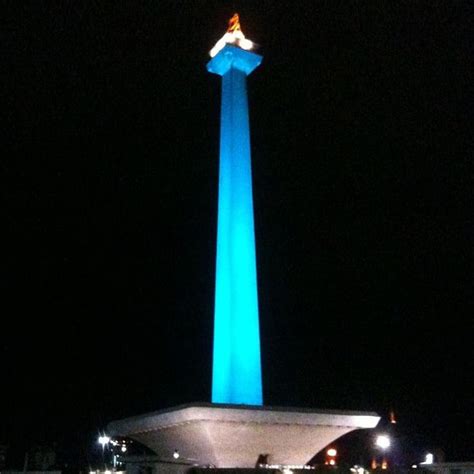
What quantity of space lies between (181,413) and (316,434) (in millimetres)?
5583

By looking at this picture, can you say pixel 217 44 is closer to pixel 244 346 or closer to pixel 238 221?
pixel 238 221

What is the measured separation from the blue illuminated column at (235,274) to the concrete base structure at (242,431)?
8.88 feet

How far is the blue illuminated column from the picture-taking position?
25850mm

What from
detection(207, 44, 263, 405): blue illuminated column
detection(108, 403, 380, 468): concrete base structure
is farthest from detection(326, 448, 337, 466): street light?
detection(207, 44, 263, 405): blue illuminated column

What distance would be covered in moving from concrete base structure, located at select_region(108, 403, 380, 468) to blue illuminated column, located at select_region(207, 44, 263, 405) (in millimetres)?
2706

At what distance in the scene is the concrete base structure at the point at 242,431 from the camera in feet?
66.8

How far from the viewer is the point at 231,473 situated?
45.2 feet

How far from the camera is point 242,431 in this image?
69.7 ft

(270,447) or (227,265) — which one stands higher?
(227,265)

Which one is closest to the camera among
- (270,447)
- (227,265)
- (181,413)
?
(181,413)

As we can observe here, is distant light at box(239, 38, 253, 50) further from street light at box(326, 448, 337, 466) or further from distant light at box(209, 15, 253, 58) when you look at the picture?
street light at box(326, 448, 337, 466)

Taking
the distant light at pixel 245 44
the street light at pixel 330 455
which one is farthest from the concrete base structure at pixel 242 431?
the distant light at pixel 245 44

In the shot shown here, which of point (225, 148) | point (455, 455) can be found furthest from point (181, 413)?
point (455, 455)

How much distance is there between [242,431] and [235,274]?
7871mm
